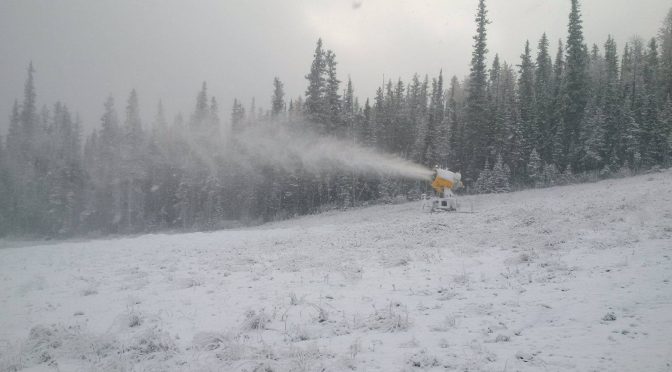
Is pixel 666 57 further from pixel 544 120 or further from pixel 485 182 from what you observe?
pixel 485 182

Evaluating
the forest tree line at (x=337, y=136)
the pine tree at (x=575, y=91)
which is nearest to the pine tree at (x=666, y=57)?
the forest tree line at (x=337, y=136)

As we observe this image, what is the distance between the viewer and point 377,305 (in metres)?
8.84

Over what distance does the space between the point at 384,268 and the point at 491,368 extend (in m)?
6.81

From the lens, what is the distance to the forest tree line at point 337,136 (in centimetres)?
4181

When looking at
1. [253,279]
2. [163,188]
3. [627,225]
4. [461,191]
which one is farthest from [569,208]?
[163,188]

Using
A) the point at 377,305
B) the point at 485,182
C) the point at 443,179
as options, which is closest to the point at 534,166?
the point at 485,182

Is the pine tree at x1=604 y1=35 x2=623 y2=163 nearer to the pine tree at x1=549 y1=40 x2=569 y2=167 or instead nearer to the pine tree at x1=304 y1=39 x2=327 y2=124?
the pine tree at x1=549 y1=40 x2=569 y2=167

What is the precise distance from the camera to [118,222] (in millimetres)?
62625

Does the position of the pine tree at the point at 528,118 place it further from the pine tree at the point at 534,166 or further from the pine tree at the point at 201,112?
the pine tree at the point at 201,112

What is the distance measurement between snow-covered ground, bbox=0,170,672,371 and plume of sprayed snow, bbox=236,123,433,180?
95.0 feet

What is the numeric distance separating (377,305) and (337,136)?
39.0 meters

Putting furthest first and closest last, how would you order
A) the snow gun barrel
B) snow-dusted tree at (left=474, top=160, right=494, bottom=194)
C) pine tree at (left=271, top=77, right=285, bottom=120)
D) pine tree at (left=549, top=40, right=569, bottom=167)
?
pine tree at (left=271, top=77, right=285, bottom=120) → pine tree at (left=549, top=40, right=569, bottom=167) → snow-dusted tree at (left=474, top=160, right=494, bottom=194) → the snow gun barrel

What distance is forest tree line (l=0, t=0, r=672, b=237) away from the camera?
41812 mm

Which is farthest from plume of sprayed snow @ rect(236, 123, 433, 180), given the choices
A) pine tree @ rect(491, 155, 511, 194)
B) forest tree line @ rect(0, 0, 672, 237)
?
pine tree @ rect(491, 155, 511, 194)
